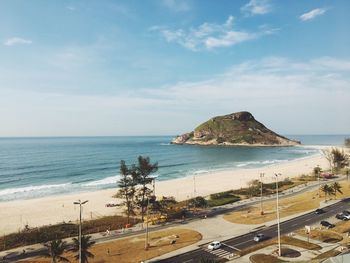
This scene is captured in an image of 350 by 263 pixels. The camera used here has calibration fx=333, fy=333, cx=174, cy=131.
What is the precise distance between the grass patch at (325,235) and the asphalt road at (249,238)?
3085 millimetres

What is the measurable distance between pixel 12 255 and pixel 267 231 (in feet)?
125

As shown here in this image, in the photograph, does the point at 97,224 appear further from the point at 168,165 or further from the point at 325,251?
the point at 168,165

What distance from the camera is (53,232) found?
175 ft

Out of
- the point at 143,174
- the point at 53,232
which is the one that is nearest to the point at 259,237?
the point at 143,174

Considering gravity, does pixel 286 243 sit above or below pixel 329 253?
below

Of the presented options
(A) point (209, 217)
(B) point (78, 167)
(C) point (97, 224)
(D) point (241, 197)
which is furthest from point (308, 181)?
(B) point (78, 167)

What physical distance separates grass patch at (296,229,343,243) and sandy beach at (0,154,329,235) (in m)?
39.3

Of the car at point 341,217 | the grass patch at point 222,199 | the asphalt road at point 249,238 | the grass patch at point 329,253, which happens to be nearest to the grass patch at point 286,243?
the asphalt road at point 249,238

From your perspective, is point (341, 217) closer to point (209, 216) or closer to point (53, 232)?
point (209, 216)

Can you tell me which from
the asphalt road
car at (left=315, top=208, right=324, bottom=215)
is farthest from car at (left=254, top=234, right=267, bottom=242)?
car at (left=315, top=208, right=324, bottom=215)

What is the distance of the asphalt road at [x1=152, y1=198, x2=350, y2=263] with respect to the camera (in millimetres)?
43178

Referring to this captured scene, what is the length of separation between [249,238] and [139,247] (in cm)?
1657

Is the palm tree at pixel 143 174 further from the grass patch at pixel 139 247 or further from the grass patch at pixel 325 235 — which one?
the grass patch at pixel 325 235

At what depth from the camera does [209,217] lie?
208ft
